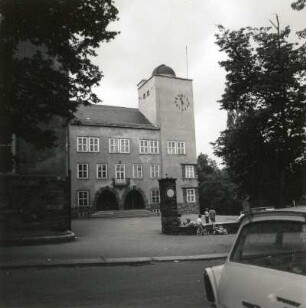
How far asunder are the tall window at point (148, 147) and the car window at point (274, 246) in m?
47.1

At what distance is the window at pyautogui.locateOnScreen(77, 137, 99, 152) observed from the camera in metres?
47.6

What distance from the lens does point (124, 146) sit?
50.2 m

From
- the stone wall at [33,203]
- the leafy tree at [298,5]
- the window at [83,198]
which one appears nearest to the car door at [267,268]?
the leafy tree at [298,5]

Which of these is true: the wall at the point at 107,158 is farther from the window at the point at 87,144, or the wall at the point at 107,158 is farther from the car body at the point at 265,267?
the car body at the point at 265,267

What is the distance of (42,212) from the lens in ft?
65.4

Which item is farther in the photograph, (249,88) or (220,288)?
(249,88)

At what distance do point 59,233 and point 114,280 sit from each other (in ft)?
35.5

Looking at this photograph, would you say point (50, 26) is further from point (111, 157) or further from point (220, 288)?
point (111, 157)

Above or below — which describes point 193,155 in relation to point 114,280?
above

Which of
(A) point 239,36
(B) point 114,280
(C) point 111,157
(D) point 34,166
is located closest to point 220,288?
(B) point 114,280

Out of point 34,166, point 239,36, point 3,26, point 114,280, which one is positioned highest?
point 239,36

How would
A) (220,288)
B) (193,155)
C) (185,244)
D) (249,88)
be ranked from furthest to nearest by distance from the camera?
(193,155)
(249,88)
(185,244)
(220,288)

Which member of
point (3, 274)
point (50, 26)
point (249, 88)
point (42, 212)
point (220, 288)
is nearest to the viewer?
point (220, 288)

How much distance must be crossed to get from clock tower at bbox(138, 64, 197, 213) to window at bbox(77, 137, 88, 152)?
366 inches
